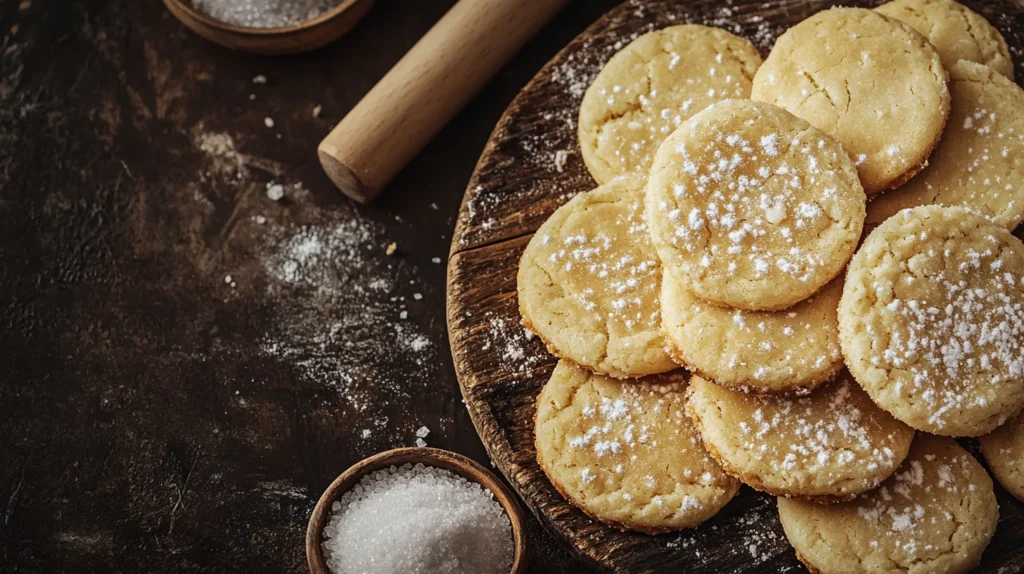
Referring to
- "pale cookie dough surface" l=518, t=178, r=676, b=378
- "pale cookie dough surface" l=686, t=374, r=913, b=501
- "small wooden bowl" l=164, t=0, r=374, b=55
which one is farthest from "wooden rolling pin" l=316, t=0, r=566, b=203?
"pale cookie dough surface" l=686, t=374, r=913, b=501

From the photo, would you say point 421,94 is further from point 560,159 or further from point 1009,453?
point 1009,453

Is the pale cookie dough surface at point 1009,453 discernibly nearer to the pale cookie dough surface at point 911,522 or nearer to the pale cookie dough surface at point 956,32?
the pale cookie dough surface at point 911,522

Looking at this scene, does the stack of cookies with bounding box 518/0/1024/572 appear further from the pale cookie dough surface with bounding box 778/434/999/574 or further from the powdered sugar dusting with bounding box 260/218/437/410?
the powdered sugar dusting with bounding box 260/218/437/410

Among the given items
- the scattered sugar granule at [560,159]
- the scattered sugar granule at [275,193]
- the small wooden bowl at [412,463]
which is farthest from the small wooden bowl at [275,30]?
the small wooden bowl at [412,463]

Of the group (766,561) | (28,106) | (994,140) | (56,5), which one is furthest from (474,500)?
(56,5)

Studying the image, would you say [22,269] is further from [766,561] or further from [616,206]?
[766,561]
